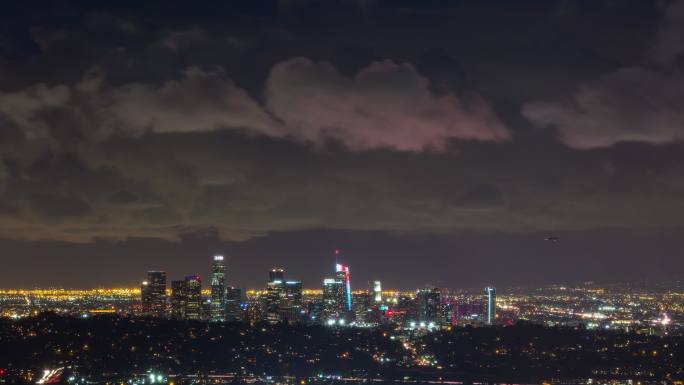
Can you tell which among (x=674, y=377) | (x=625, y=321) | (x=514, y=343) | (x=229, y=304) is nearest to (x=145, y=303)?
(x=229, y=304)

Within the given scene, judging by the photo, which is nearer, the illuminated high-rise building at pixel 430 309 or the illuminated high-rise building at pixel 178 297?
the illuminated high-rise building at pixel 178 297

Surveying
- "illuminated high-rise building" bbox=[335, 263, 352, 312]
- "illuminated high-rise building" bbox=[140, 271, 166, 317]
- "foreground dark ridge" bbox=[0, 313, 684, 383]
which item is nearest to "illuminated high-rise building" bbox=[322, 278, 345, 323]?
"illuminated high-rise building" bbox=[335, 263, 352, 312]

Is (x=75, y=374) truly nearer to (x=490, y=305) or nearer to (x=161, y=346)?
(x=161, y=346)

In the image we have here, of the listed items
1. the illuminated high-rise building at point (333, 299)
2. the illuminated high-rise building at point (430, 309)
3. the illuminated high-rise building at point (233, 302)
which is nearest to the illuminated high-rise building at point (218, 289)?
the illuminated high-rise building at point (233, 302)

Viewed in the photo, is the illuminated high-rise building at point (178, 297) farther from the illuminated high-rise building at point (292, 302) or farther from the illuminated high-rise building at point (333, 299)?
the illuminated high-rise building at point (333, 299)

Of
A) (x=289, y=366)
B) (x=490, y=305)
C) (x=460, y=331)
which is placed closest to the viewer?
(x=289, y=366)

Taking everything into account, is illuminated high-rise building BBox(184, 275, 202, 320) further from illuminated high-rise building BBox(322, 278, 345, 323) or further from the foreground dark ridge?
the foreground dark ridge

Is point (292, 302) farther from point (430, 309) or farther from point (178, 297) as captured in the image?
point (430, 309)
